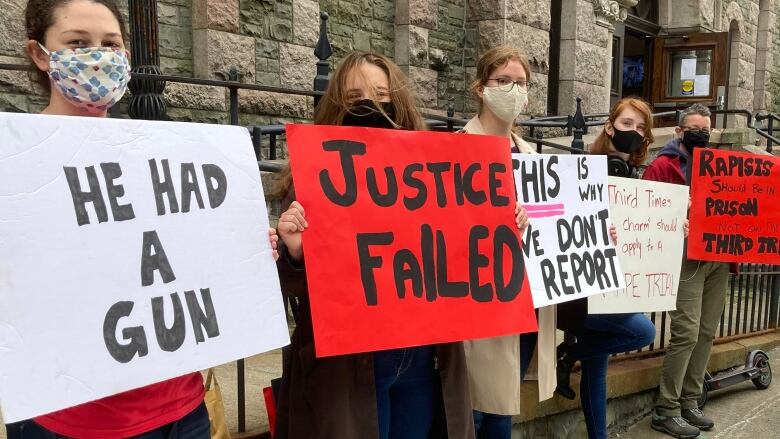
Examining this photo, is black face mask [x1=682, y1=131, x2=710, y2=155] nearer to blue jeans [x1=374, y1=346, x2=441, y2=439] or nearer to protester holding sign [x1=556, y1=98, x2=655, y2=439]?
protester holding sign [x1=556, y1=98, x2=655, y2=439]

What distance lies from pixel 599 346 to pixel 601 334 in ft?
0.20

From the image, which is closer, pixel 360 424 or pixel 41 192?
pixel 41 192

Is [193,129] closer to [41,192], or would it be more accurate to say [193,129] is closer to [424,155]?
[41,192]

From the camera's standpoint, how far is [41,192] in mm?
1524

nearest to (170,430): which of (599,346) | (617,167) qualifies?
(599,346)

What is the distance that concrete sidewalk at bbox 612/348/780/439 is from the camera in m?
4.43

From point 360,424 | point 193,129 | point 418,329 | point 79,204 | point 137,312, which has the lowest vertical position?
point 360,424

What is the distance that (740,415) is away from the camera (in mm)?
4785

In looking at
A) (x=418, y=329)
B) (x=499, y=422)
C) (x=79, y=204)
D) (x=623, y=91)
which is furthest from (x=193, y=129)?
(x=623, y=91)

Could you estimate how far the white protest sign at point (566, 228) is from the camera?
2822mm

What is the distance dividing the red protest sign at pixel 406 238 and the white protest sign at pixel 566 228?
1.24 ft

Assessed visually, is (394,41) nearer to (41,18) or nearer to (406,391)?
(406,391)

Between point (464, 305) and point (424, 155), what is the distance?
48 centimetres

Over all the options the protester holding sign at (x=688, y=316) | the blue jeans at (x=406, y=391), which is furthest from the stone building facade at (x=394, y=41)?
the blue jeans at (x=406, y=391)
